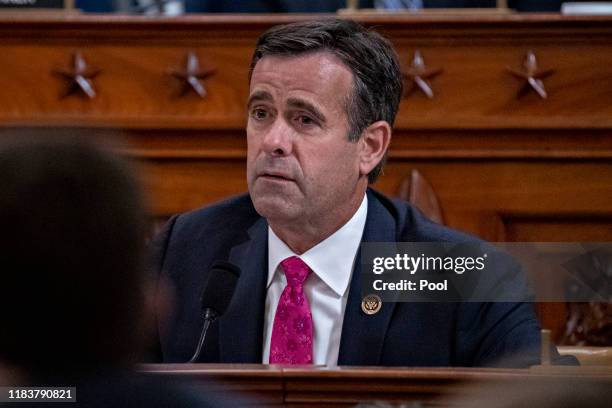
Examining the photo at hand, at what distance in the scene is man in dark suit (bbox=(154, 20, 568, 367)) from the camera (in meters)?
1.97

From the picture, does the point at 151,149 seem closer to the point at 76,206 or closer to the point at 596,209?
the point at 596,209

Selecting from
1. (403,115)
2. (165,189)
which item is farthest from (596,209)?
(165,189)

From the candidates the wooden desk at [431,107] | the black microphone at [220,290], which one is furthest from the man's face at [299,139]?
the wooden desk at [431,107]

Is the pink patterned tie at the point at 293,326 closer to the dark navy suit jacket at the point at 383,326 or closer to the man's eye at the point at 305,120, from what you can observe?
the dark navy suit jacket at the point at 383,326

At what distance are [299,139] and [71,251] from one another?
3.95 feet

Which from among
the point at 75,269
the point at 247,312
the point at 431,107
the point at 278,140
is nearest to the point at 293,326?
the point at 247,312

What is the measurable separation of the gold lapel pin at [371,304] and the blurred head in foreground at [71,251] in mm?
1117

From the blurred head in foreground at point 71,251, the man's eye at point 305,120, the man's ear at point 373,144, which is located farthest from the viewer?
the man's ear at point 373,144

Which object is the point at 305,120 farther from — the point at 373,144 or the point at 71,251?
the point at 71,251

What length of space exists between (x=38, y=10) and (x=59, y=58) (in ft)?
0.42

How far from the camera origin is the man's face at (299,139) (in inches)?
79.6

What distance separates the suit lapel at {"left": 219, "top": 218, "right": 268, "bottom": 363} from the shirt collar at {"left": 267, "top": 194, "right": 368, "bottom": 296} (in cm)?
2

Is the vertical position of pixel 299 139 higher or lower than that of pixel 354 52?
lower

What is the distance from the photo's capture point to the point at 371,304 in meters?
1.99
